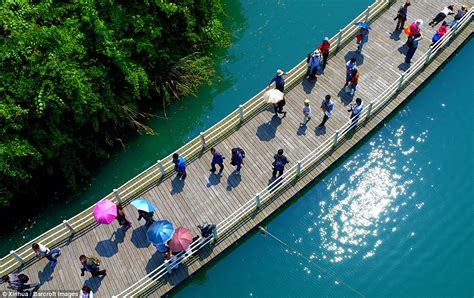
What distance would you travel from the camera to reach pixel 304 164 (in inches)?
832

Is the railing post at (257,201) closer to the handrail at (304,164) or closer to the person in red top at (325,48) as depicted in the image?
the handrail at (304,164)

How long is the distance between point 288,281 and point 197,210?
5342 mm

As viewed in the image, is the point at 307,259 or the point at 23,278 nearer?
the point at 23,278

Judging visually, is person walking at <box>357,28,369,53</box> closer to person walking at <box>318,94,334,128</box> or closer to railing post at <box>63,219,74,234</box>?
person walking at <box>318,94,334,128</box>

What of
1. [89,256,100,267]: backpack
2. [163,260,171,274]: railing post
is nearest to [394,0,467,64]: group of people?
[163,260,171,274]: railing post

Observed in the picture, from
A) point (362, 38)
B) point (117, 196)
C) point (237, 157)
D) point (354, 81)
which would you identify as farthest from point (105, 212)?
point (362, 38)

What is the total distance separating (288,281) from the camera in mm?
20031

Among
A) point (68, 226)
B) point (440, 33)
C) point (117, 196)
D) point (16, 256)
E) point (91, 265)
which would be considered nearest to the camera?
point (91, 265)

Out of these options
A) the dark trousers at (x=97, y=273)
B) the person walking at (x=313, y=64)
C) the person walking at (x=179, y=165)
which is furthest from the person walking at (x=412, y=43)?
the dark trousers at (x=97, y=273)

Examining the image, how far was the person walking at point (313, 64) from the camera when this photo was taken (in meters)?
22.9

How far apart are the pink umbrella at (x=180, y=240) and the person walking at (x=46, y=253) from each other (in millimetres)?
5342

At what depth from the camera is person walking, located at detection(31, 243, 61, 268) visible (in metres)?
18.3

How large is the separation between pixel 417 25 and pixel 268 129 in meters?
9.88

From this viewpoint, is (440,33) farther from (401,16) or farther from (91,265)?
(91,265)
